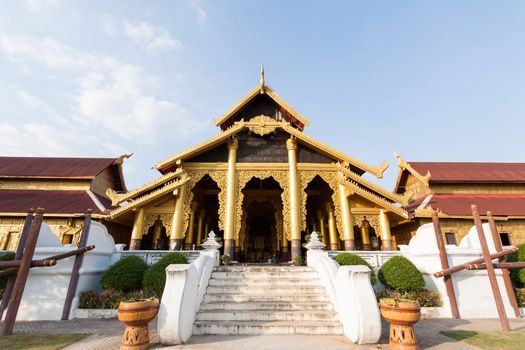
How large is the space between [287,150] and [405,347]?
900 cm

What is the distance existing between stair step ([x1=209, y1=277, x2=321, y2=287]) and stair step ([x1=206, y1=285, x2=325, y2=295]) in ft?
0.61

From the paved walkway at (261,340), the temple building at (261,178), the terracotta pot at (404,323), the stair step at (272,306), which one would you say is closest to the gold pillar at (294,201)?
the temple building at (261,178)

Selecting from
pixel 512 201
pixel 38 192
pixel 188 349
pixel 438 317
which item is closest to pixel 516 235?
pixel 512 201

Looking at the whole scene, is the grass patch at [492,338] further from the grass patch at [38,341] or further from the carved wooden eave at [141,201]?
the carved wooden eave at [141,201]

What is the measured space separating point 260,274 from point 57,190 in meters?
13.9

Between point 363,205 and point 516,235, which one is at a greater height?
point 363,205

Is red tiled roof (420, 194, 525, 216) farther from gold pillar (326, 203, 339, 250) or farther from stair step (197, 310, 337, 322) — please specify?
stair step (197, 310, 337, 322)

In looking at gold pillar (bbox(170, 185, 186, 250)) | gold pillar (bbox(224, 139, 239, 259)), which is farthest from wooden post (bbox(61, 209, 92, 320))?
gold pillar (bbox(224, 139, 239, 259))

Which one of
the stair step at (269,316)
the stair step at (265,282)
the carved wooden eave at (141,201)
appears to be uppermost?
the carved wooden eave at (141,201)

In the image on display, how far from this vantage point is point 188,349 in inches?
162

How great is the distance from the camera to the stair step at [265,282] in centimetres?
681

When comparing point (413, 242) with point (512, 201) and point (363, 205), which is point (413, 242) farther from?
point (512, 201)

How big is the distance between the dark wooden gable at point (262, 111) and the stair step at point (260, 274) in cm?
868

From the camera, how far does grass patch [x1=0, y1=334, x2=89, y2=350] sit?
441 cm
